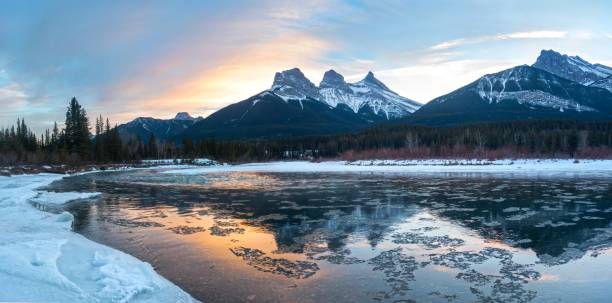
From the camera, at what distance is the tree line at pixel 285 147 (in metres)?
97.3

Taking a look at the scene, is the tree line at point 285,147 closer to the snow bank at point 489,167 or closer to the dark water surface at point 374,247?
the snow bank at point 489,167

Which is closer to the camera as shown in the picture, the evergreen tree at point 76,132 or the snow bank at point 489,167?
the snow bank at point 489,167

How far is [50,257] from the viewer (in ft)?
33.8

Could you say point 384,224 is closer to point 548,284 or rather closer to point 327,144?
point 548,284

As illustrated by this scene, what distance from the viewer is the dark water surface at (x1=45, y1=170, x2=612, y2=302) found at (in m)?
10.1

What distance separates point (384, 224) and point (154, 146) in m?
136

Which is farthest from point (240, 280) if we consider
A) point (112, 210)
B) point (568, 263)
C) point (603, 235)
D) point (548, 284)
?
point (112, 210)

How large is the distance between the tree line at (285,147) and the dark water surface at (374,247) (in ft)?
236

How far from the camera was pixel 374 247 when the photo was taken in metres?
14.7

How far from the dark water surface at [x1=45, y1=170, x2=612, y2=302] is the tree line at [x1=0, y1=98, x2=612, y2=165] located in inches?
2829

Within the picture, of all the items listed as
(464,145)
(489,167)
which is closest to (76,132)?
(489,167)

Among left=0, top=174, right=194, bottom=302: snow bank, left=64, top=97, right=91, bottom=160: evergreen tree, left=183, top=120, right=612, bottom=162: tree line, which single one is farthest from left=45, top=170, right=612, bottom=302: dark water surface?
left=64, top=97, right=91, bottom=160: evergreen tree

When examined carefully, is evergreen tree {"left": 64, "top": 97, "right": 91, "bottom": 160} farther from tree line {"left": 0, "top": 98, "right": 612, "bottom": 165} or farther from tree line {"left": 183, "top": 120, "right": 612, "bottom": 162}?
tree line {"left": 183, "top": 120, "right": 612, "bottom": 162}

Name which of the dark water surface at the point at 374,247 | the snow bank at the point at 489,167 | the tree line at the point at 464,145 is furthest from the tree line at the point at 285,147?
the dark water surface at the point at 374,247
